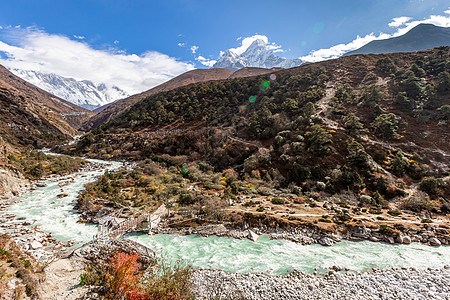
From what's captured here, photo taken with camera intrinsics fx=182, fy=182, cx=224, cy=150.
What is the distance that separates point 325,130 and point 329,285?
26317 mm

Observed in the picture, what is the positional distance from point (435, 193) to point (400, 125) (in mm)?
14953

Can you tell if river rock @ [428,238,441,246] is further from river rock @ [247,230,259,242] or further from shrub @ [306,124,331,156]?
shrub @ [306,124,331,156]

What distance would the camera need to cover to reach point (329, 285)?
9.91 metres

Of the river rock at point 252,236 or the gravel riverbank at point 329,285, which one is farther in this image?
the river rock at point 252,236

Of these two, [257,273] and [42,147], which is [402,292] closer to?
[257,273]

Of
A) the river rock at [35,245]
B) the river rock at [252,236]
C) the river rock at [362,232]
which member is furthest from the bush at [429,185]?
the river rock at [35,245]

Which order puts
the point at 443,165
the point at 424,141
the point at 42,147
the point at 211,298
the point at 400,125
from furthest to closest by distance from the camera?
the point at 42,147, the point at 400,125, the point at 424,141, the point at 443,165, the point at 211,298

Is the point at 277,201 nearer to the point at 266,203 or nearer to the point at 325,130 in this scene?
the point at 266,203

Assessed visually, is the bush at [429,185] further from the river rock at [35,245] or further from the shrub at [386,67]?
the shrub at [386,67]

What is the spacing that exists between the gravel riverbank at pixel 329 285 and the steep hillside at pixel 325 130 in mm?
11406

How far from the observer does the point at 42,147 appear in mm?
52781

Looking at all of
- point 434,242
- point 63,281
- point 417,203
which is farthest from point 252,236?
point 417,203

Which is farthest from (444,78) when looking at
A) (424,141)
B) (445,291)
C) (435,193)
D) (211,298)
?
(211,298)

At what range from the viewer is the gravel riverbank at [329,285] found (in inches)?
366
